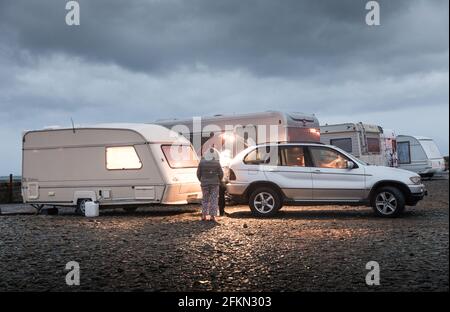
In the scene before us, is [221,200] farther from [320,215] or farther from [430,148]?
[430,148]

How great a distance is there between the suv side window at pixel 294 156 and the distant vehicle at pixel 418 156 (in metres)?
15.5

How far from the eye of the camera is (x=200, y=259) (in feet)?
24.3

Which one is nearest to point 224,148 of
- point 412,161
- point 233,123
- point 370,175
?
point 233,123

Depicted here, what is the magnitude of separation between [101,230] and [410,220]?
6773 millimetres

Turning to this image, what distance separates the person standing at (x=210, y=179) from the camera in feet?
40.2

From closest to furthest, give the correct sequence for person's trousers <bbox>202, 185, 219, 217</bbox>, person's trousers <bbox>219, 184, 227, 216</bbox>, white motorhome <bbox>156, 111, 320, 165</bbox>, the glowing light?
person's trousers <bbox>202, 185, 219, 217</bbox>
person's trousers <bbox>219, 184, 227, 216</bbox>
white motorhome <bbox>156, 111, 320, 165</bbox>
the glowing light

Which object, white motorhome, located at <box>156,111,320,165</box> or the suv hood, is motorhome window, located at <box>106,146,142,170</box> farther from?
the suv hood

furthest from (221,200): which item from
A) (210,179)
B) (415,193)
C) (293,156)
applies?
(415,193)

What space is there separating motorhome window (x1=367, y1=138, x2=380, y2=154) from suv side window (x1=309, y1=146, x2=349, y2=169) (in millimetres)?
7793

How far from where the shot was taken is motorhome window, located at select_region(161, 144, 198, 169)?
14344mm

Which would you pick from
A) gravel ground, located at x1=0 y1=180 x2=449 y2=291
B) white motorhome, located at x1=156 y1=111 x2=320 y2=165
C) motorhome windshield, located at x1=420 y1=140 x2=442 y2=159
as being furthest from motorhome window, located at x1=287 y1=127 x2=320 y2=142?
motorhome windshield, located at x1=420 y1=140 x2=442 y2=159

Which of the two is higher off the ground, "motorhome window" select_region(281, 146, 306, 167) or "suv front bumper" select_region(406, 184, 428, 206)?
"motorhome window" select_region(281, 146, 306, 167)

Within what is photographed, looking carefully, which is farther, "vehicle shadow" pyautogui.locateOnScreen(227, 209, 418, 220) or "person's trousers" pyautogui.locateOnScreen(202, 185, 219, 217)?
"vehicle shadow" pyautogui.locateOnScreen(227, 209, 418, 220)

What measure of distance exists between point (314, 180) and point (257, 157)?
1.58m
